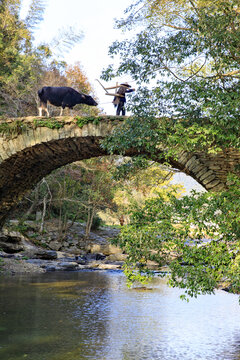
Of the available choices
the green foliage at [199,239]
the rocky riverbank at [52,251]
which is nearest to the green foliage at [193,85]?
the green foliage at [199,239]

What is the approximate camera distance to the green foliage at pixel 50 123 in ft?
30.2

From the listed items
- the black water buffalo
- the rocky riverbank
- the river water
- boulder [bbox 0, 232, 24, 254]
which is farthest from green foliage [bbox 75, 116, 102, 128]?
boulder [bbox 0, 232, 24, 254]

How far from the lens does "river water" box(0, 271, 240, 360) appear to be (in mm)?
6527

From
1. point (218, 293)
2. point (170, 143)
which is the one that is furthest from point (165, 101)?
point (218, 293)

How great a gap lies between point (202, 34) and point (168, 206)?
243 centimetres

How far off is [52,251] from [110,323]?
921cm

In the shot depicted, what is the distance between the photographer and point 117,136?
7090mm

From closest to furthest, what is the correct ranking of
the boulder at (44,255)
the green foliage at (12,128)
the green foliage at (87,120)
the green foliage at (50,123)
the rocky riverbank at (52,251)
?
the green foliage at (87,120) < the green foliage at (50,123) < the green foliage at (12,128) < the rocky riverbank at (52,251) < the boulder at (44,255)

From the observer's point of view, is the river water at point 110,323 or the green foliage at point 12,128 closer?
the river water at point 110,323

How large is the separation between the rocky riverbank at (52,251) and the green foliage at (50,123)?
19.6 feet

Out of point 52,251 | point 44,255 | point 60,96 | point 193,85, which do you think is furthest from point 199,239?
point 52,251

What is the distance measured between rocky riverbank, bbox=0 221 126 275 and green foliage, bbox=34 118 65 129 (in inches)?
235

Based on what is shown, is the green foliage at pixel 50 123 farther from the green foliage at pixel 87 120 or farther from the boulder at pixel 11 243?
the boulder at pixel 11 243

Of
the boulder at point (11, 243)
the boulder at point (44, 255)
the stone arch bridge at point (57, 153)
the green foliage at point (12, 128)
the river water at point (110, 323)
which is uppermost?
the green foliage at point (12, 128)
